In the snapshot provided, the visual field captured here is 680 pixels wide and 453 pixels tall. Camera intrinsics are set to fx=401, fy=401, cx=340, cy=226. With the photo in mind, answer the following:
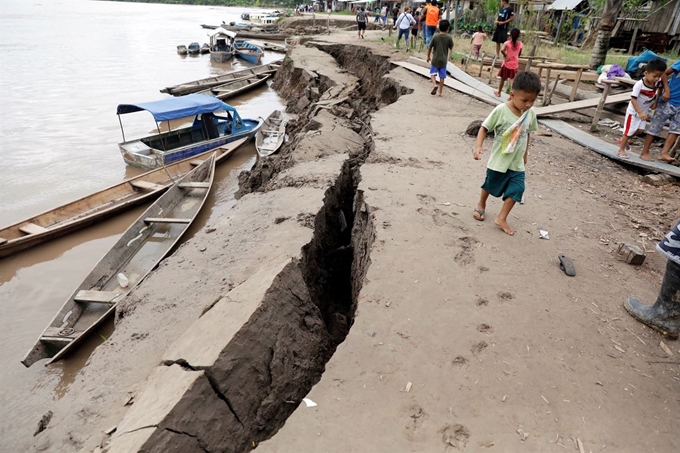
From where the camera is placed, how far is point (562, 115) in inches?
356

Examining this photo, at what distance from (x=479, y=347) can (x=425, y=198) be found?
2.57 metres

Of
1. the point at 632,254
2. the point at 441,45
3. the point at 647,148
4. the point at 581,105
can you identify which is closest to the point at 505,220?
the point at 632,254

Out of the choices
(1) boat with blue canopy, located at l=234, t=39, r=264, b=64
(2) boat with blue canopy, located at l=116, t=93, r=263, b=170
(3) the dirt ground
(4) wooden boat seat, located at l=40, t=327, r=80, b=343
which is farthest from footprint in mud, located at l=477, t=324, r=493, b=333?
(1) boat with blue canopy, located at l=234, t=39, r=264, b=64

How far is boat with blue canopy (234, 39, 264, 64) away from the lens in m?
28.0

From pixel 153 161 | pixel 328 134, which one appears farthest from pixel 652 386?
pixel 153 161

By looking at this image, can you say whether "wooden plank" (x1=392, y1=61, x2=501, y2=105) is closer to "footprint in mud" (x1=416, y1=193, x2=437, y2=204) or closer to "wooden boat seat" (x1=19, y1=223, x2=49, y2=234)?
"footprint in mud" (x1=416, y1=193, x2=437, y2=204)

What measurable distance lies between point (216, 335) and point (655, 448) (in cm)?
283

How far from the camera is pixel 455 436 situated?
2279mm

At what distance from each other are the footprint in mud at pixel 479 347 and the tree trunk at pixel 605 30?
11.4 metres

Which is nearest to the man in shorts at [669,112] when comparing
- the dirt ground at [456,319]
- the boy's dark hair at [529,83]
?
the dirt ground at [456,319]

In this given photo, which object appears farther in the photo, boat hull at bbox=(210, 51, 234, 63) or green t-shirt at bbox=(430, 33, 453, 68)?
boat hull at bbox=(210, 51, 234, 63)

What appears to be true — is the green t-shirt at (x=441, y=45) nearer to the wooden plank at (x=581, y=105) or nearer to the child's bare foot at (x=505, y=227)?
the wooden plank at (x=581, y=105)

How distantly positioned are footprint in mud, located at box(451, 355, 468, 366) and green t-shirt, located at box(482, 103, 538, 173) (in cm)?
213

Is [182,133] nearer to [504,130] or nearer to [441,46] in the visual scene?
[441,46]
